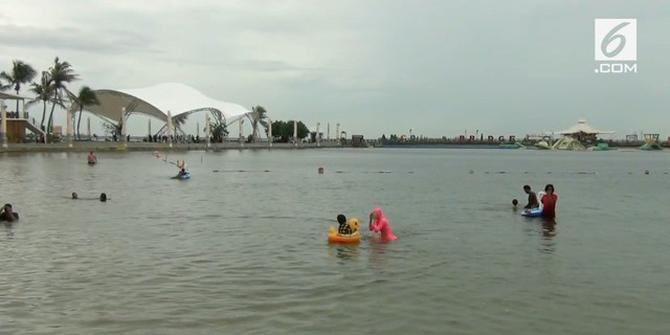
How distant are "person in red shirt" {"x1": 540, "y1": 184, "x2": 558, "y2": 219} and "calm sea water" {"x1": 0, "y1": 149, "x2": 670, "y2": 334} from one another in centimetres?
50

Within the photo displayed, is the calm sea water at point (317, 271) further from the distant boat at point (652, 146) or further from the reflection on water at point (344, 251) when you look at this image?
the distant boat at point (652, 146)

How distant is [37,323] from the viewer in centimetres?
912

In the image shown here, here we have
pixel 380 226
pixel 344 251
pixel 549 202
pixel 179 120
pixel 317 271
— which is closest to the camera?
pixel 317 271

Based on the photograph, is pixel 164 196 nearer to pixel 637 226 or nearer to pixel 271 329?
pixel 637 226

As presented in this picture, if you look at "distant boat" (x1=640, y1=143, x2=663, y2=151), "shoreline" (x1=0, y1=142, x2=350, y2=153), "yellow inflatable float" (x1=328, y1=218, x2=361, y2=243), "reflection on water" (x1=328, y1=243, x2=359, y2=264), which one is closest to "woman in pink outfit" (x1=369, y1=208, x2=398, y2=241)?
"yellow inflatable float" (x1=328, y1=218, x2=361, y2=243)

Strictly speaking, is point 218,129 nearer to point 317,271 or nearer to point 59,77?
point 59,77

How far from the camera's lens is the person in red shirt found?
2112 cm

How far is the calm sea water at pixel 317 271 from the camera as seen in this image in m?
9.51

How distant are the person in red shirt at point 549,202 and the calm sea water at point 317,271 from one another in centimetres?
50

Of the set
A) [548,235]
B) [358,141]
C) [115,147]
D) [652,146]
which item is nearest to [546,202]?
[548,235]

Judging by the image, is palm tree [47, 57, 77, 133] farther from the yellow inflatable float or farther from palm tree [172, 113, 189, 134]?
the yellow inflatable float

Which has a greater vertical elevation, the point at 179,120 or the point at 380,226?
the point at 179,120

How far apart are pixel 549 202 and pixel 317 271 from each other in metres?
11.2

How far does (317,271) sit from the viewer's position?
506 inches
